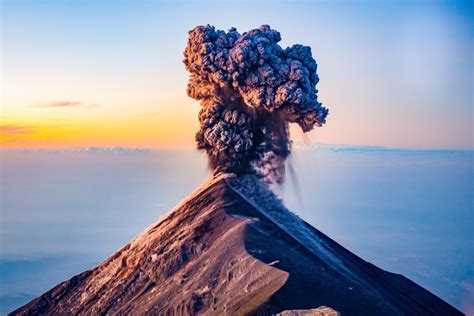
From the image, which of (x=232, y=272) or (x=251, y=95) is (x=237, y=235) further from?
(x=251, y=95)

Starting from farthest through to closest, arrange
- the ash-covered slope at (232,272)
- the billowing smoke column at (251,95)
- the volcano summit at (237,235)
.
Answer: the billowing smoke column at (251,95), the volcano summit at (237,235), the ash-covered slope at (232,272)

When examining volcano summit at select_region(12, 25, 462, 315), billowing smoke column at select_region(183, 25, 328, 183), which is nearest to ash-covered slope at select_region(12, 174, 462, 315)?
volcano summit at select_region(12, 25, 462, 315)

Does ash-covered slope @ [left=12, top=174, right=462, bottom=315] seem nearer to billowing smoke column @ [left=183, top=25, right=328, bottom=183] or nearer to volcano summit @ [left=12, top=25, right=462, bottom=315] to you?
volcano summit @ [left=12, top=25, right=462, bottom=315]

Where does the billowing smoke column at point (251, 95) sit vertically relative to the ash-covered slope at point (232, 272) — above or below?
above

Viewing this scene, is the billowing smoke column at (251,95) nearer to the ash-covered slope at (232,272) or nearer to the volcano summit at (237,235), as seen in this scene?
the volcano summit at (237,235)

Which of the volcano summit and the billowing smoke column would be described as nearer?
the volcano summit

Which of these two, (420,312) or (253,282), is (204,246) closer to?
(253,282)

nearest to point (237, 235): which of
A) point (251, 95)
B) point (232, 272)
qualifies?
point (232, 272)

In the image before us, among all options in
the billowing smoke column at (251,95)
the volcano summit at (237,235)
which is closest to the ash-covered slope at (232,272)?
the volcano summit at (237,235)
